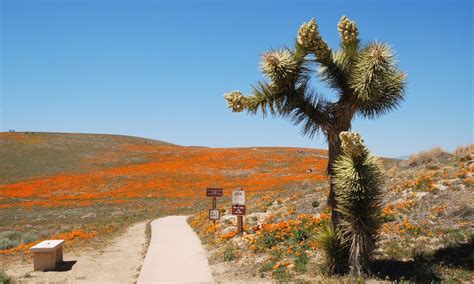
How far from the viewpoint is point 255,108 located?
9.16 m

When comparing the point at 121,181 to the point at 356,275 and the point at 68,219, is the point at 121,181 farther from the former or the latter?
the point at 356,275

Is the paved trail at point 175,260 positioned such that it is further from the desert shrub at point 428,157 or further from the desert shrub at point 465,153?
the desert shrub at point 428,157

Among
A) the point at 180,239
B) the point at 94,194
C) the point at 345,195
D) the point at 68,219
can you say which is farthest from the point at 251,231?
the point at 94,194

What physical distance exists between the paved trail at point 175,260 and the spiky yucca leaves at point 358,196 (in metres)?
3.49

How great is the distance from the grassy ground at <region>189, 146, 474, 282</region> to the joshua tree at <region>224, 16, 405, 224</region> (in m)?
1.88

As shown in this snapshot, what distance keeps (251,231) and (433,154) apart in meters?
13.4

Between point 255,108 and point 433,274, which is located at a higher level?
point 255,108

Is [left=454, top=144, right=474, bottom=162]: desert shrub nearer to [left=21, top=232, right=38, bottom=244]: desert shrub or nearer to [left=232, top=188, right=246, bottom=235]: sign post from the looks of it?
[left=232, top=188, right=246, bottom=235]: sign post

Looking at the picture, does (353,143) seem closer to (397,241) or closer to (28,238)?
(397,241)

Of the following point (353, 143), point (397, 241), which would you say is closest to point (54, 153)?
point (397, 241)

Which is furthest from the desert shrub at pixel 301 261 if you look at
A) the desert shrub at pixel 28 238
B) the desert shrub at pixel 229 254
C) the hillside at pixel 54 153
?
the hillside at pixel 54 153

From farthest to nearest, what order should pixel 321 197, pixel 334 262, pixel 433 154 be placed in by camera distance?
1. pixel 433 154
2. pixel 321 197
3. pixel 334 262

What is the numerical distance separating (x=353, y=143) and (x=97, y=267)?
8.62 m

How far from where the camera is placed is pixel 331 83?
357 inches
